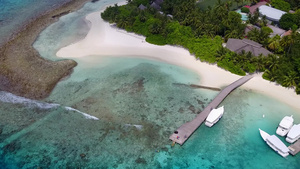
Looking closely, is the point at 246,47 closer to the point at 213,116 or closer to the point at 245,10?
the point at 213,116

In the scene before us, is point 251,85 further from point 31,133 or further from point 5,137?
point 5,137

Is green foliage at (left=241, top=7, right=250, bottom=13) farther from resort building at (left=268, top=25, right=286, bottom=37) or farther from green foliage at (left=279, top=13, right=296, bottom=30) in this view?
resort building at (left=268, top=25, right=286, bottom=37)

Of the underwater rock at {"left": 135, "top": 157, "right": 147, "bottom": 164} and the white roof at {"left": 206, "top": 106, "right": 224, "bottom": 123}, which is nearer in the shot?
the underwater rock at {"left": 135, "top": 157, "right": 147, "bottom": 164}

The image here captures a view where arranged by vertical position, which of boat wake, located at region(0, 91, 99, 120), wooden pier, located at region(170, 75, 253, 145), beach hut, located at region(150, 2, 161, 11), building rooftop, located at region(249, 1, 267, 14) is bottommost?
wooden pier, located at region(170, 75, 253, 145)

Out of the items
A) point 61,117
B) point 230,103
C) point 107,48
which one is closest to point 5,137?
point 61,117

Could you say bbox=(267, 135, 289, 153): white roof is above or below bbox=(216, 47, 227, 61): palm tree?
below

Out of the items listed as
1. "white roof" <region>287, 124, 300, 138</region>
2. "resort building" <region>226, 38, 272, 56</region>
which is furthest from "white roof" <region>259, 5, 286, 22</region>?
"white roof" <region>287, 124, 300, 138</region>
